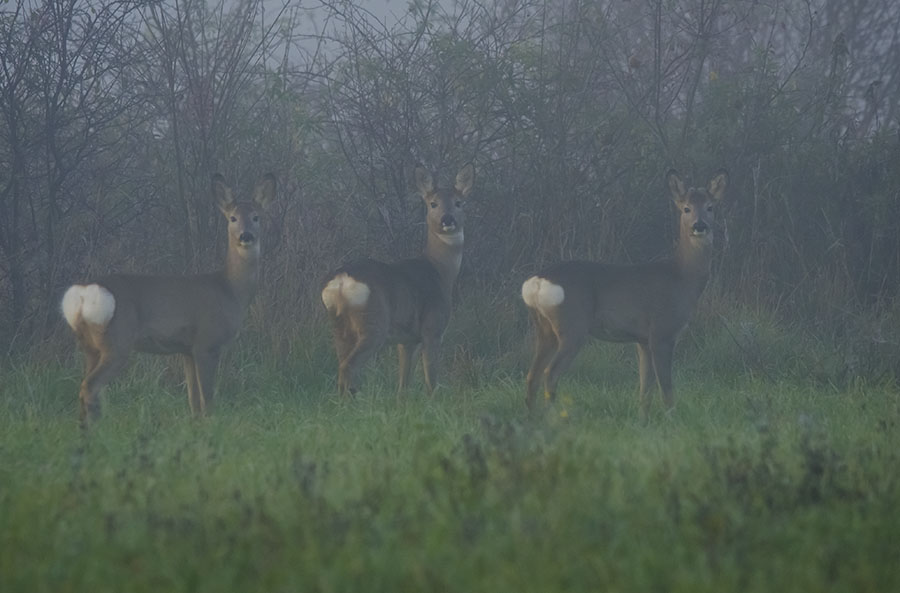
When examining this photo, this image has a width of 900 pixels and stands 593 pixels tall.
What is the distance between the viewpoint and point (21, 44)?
32.9 ft

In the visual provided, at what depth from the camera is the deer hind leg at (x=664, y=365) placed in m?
7.78

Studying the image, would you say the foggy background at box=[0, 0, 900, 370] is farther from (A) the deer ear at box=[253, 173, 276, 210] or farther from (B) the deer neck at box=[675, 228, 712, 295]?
(B) the deer neck at box=[675, 228, 712, 295]

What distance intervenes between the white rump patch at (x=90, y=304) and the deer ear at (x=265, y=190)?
191cm

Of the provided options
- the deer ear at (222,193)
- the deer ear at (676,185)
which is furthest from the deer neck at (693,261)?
the deer ear at (222,193)

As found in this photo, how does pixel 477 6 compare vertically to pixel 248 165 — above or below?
above

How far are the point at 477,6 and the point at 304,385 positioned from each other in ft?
15.2

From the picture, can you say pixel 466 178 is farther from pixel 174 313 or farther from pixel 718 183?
pixel 174 313

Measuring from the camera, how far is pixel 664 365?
8.00 m

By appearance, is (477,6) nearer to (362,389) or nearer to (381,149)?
(381,149)

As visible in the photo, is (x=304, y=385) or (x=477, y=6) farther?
(x=477, y=6)

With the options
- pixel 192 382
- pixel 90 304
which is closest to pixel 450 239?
pixel 192 382

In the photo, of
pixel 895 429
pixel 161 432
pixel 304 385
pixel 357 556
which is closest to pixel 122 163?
pixel 304 385

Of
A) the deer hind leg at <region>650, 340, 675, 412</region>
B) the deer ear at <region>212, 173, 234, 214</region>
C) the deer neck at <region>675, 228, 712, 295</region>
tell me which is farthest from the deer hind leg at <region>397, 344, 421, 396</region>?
the deer neck at <region>675, 228, 712, 295</region>

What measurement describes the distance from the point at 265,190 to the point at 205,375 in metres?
1.76
